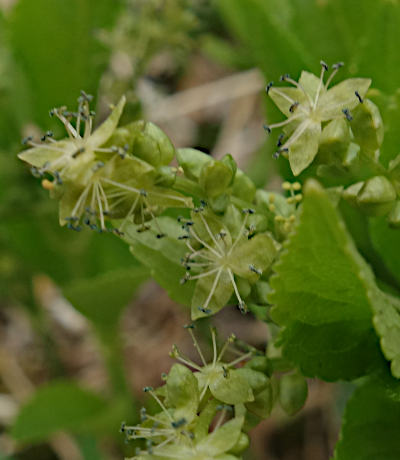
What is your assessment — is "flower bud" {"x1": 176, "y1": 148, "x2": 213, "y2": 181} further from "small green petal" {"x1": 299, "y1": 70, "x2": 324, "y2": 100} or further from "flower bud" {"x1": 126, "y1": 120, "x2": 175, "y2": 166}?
"small green petal" {"x1": 299, "y1": 70, "x2": 324, "y2": 100}

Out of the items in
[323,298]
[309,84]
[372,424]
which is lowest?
[372,424]

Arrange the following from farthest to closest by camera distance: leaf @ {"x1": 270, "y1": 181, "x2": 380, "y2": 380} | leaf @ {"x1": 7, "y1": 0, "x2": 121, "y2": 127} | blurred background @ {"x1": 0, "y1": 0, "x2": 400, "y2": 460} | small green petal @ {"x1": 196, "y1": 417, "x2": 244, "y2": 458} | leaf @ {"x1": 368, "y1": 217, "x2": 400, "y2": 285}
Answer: leaf @ {"x1": 7, "y1": 0, "x2": 121, "y2": 127}, blurred background @ {"x1": 0, "y1": 0, "x2": 400, "y2": 460}, leaf @ {"x1": 368, "y1": 217, "x2": 400, "y2": 285}, small green petal @ {"x1": 196, "y1": 417, "x2": 244, "y2": 458}, leaf @ {"x1": 270, "y1": 181, "x2": 380, "y2": 380}

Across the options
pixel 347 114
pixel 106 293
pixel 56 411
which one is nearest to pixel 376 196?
pixel 347 114

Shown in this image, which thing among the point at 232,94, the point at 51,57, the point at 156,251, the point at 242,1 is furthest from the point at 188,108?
the point at 156,251

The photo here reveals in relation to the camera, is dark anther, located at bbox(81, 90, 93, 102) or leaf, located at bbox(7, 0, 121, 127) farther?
leaf, located at bbox(7, 0, 121, 127)

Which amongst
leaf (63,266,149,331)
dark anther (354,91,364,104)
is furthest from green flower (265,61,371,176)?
leaf (63,266,149,331)

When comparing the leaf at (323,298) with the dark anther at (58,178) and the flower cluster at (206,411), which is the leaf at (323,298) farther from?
the dark anther at (58,178)

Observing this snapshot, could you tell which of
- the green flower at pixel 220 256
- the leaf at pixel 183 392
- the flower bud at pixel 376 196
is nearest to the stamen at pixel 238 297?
the green flower at pixel 220 256

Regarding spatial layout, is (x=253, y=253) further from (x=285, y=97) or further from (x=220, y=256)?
(x=285, y=97)
